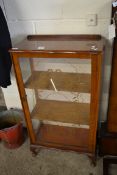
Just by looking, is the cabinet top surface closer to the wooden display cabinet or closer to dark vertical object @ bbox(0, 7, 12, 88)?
the wooden display cabinet

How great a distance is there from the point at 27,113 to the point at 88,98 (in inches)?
21.0

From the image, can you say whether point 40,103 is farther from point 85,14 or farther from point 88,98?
point 85,14

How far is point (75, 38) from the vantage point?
4.80 feet

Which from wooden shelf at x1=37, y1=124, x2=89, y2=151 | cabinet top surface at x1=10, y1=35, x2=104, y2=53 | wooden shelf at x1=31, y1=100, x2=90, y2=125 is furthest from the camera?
wooden shelf at x1=37, y1=124, x2=89, y2=151

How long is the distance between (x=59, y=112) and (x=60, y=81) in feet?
1.10

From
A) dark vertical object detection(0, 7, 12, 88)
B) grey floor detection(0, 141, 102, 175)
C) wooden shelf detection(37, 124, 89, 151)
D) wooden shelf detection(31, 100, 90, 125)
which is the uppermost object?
dark vertical object detection(0, 7, 12, 88)

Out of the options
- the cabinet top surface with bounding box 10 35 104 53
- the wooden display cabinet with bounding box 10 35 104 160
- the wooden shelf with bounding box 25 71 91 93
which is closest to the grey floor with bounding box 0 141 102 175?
the wooden display cabinet with bounding box 10 35 104 160

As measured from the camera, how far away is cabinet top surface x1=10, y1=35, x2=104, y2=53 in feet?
→ 4.04

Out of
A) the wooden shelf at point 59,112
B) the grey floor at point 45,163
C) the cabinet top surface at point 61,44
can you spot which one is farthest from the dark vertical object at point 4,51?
the grey floor at point 45,163

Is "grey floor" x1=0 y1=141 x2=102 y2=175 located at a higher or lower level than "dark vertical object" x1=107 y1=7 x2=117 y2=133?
lower

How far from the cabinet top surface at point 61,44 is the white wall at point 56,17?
0.15ft

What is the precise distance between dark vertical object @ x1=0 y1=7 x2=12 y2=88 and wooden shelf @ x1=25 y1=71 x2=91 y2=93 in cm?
20

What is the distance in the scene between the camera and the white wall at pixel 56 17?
1372 mm

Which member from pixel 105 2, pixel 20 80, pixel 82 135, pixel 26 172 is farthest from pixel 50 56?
pixel 26 172
